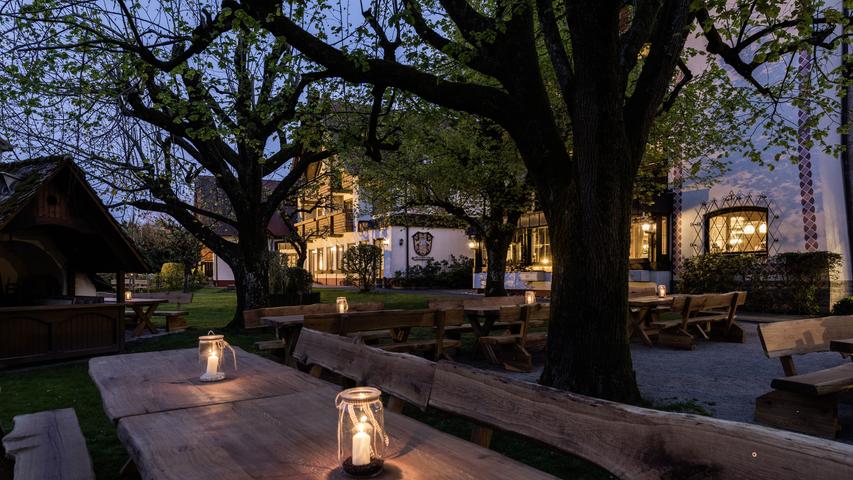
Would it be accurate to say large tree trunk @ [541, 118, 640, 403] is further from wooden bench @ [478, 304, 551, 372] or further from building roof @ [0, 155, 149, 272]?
building roof @ [0, 155, 149, 272]

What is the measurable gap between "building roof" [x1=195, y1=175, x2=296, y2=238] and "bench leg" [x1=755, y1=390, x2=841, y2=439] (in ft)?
43.1

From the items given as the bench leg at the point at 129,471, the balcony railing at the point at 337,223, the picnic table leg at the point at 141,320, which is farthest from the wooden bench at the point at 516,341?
the balcony railing at the point at 337,223

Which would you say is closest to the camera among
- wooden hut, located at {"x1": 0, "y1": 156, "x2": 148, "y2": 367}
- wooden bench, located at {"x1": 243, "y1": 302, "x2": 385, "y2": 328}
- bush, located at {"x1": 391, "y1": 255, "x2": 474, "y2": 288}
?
wooden bench, located at {"x1": 243, "y1": 302, "x2": 385, "y2": 328}

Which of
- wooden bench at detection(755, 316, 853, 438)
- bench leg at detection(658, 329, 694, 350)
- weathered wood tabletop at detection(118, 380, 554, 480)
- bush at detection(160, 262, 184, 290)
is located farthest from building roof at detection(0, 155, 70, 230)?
bush at detection(160, 262, 184, 290)

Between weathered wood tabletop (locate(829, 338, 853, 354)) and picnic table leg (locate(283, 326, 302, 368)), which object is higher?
weathered wood tabletop (locate(829, 338, 853, 354))

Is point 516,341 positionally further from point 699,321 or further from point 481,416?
point 481,416

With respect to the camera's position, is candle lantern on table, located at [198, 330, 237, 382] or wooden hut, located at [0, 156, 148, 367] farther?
wooden hut, located at [0, 156, 148, 367]

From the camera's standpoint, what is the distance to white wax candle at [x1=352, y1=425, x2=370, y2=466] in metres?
1.93

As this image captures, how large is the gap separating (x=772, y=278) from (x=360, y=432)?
17.7 m

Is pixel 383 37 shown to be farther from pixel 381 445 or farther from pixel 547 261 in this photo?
pixel 547 261

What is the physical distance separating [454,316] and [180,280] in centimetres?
2898

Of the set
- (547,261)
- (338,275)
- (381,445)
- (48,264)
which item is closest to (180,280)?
(338,275)

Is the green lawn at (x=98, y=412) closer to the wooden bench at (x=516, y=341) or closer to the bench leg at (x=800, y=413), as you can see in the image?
the bench leg at (x=800, y=413)

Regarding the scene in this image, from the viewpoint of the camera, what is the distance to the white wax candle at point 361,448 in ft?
6.32
